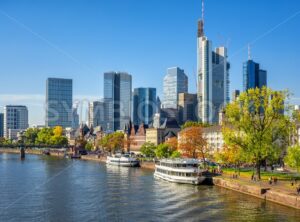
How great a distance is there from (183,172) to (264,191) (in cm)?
2917

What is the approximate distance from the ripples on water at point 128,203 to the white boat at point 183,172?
10.0 ft

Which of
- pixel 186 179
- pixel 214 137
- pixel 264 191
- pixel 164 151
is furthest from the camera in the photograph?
pixel 214 137

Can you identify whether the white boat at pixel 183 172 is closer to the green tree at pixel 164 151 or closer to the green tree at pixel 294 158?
the green tree at pixel 294 158

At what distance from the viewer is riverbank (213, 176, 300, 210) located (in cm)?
7692

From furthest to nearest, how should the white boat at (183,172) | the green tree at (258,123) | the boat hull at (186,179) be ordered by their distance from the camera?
the white boat at (183,172), the boat hull at (186,179), the green tree at (258,123)

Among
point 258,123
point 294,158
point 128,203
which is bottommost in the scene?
point 128,203

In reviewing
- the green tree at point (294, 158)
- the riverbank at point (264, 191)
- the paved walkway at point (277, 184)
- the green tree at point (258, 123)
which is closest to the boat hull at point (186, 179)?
the riverbank at point (264, 191)

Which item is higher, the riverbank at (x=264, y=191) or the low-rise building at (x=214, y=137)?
the low-rise building at (x=214, y=137)

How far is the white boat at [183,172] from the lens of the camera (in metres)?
110

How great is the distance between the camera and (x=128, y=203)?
81.8 metres

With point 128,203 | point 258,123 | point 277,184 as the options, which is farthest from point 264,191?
point 128,203

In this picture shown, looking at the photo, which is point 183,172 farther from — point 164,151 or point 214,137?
point 214,137

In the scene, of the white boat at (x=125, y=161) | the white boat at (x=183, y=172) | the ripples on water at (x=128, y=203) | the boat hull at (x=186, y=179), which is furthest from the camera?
the white boat at (x=125, y=161)

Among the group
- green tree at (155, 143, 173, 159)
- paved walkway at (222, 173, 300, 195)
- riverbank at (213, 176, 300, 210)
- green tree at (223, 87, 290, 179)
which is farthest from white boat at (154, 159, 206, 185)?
green tree at (155, 143, 173, 159)
